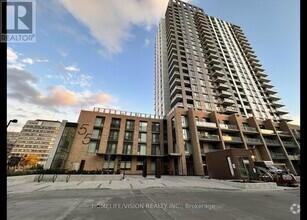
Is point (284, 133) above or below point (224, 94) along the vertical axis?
below

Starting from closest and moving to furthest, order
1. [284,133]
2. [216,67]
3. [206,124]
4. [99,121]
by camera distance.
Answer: [206,124] < [99,121] < [284,133] < [216,67]

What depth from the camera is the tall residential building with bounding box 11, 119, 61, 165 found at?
102 metres

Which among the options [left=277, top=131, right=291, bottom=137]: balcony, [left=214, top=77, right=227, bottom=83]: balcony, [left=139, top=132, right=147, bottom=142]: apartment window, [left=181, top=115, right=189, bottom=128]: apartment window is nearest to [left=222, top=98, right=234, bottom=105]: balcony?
[left=214, top=77, right=227, bottom=83]: balcony

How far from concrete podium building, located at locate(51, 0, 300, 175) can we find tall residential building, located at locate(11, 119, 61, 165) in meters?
91.4

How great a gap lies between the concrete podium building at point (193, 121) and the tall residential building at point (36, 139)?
300ft

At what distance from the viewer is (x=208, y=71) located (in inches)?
2069

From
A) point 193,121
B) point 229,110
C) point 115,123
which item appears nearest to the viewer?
point 193,121

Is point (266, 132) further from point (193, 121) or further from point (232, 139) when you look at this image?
point (193, 121)

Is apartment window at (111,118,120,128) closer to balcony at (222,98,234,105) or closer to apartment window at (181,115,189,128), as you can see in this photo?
Result: apartment window at (181,115,189,128)

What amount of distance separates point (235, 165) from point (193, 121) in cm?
1471

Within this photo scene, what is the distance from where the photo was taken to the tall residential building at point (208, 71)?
150ft

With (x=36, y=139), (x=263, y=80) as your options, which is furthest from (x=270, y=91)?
(x=36, y=139)

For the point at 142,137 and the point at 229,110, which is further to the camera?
the point at 229,110
